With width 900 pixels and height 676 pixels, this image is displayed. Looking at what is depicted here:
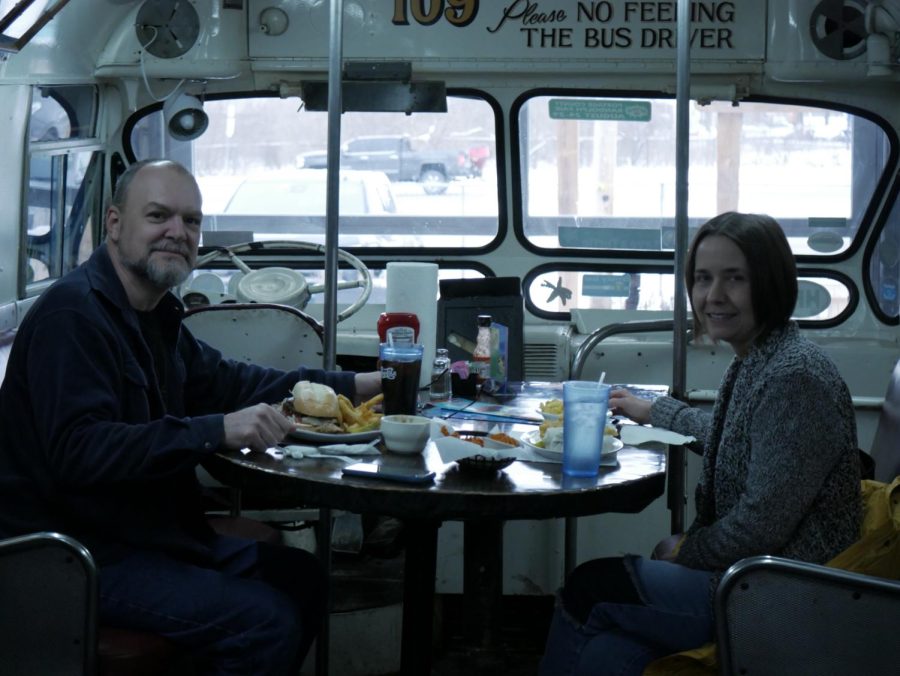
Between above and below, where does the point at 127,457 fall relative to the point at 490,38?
below

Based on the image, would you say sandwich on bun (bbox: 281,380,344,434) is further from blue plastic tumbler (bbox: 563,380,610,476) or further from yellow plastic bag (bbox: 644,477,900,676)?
yellow plastic bag (bbox: 644,477,900,676)

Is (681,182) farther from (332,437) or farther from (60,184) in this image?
(60,184)

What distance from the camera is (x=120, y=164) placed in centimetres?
502

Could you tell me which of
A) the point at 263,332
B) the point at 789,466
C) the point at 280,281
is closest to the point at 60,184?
the point at 280,281

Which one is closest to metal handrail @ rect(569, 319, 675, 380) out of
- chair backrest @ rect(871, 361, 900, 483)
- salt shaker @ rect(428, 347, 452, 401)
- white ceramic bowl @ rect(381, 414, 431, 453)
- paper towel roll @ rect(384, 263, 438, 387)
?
salt shaker @ rect(428, 347, 452, 401)

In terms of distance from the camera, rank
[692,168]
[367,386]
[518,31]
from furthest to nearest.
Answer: [692,168] < [518,31] < [367,386]

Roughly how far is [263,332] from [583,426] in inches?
70.3

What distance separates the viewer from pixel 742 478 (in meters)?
2.43

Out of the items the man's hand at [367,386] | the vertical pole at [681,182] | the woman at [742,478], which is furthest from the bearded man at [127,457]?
the vertical pole at [681,182]

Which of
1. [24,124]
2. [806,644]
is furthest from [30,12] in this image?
[806,644]

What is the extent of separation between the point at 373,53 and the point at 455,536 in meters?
1.83

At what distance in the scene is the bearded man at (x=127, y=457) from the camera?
2367 mm

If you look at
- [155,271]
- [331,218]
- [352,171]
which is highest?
[352,171]

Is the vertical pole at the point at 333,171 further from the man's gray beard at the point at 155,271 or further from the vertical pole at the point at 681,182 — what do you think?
the vertical pole at the point at 681,182
